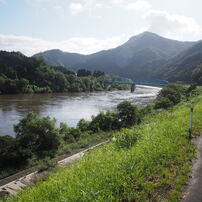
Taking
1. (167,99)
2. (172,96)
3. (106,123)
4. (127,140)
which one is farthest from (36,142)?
(172,96)

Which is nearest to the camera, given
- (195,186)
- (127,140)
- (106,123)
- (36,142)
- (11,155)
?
(195,186)

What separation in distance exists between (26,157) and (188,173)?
40.5 ft

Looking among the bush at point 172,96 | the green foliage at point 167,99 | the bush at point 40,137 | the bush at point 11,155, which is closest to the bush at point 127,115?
the bush at point 40,137

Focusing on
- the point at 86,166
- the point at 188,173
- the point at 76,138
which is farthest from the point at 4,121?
the point at 188,173

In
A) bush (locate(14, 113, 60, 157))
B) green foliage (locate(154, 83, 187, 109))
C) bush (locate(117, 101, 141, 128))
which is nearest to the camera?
bush (locate(14, 113, 60, 157))

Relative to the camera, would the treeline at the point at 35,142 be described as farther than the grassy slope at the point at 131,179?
Yes

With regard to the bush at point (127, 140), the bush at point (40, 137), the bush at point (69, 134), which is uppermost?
the bush at point (127, 140)

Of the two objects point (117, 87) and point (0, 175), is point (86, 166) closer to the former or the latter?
point (0, 175)

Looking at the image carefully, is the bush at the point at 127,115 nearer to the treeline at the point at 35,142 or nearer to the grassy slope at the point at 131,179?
the treeline at the point at 35,142

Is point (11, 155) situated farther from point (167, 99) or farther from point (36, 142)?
point (167, 99)

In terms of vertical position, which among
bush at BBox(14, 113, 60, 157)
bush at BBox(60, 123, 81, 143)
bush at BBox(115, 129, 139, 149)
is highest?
bush at BBox(115, 129, 139, 149)

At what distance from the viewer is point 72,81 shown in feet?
262

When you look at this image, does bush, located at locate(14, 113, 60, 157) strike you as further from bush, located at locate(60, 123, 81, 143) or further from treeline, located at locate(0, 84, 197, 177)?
bush, located at locate(60, 123, 81, 143)

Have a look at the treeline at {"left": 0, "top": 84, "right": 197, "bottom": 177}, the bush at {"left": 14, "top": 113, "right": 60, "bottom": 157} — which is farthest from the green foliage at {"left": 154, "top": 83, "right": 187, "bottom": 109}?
the bush at {"left": 14, "top": 113, "right": 60, "bottom": 157}
